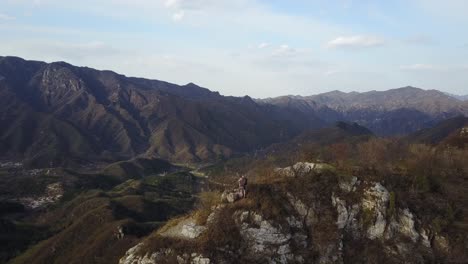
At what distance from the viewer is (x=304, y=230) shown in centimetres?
4897

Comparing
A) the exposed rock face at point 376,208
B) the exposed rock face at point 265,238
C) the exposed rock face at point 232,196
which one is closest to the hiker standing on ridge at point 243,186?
the exposed rock face at point 232,196

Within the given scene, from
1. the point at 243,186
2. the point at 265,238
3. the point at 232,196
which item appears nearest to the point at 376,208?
the point at 265,238

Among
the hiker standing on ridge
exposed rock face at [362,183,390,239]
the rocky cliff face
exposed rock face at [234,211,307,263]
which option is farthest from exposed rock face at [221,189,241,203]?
exposed rock face at [362,183,390,239]

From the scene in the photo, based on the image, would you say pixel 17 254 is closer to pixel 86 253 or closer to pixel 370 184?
pixel 86 253

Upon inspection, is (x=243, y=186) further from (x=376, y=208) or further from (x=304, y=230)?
(x=376, y=208)

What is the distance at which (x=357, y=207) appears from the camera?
51.2 m

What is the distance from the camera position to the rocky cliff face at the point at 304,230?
4581 centimetres

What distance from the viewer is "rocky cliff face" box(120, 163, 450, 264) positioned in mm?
45812

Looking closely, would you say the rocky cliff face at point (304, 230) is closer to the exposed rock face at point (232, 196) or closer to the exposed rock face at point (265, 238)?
the exposed rock face at point (265, 238)

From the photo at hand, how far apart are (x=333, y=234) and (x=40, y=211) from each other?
162 m

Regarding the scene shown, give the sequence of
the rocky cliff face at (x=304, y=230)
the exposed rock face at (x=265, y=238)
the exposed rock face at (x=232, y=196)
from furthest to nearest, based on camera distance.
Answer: the exposed rock face at (x=232, y=196)
the exposed rock face at (x=265, y=238)
the rocky cliff face at (x=304, y=230)

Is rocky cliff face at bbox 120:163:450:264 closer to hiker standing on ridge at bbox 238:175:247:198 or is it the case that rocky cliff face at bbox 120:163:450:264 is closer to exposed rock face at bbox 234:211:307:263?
exposed rock face at bbox 234:211:307:263

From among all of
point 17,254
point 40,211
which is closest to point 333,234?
point 17,254

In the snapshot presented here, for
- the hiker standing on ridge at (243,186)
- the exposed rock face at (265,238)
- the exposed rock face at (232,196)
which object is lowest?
the exposed rock face at (265,238)
